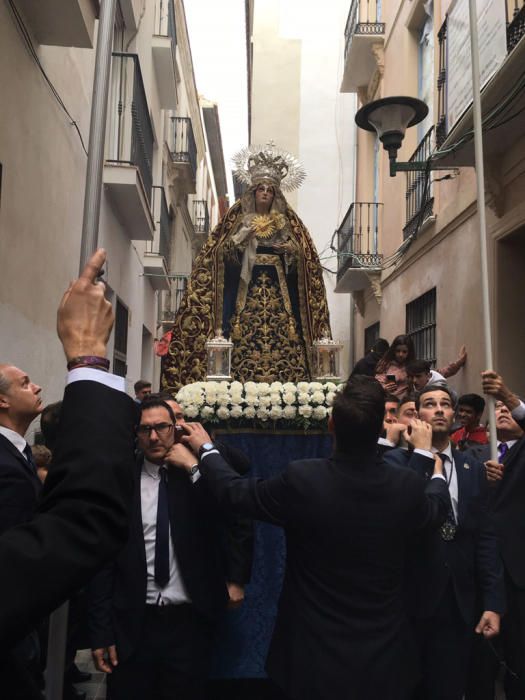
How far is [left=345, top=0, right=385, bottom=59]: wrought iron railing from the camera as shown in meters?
12.2

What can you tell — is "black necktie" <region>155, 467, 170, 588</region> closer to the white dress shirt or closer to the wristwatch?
the white dress shirt

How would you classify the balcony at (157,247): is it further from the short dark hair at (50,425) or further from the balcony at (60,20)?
the short dark hair at (50,425)

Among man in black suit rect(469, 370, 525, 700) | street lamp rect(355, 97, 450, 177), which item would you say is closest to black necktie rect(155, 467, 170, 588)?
man in black suit rect(469, 370, 525, 700)

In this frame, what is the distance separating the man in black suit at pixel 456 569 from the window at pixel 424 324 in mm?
6285

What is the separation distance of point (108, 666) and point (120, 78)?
7252mm

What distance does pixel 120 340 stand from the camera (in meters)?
9.86

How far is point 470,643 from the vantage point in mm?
2857

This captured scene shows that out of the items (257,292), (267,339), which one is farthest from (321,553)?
(257,292)

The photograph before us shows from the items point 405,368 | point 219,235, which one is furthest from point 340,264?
point 219,235

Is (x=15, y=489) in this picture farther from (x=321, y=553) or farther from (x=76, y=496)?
(x=76, y=496)

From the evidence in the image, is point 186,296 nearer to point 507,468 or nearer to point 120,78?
point 507,468

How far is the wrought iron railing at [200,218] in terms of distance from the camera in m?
20.8

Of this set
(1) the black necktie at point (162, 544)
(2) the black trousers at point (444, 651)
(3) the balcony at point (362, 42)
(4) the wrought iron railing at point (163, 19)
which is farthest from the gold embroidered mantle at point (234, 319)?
(3) the balcony at point (362, 42)

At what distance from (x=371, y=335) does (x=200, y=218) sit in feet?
30.5
